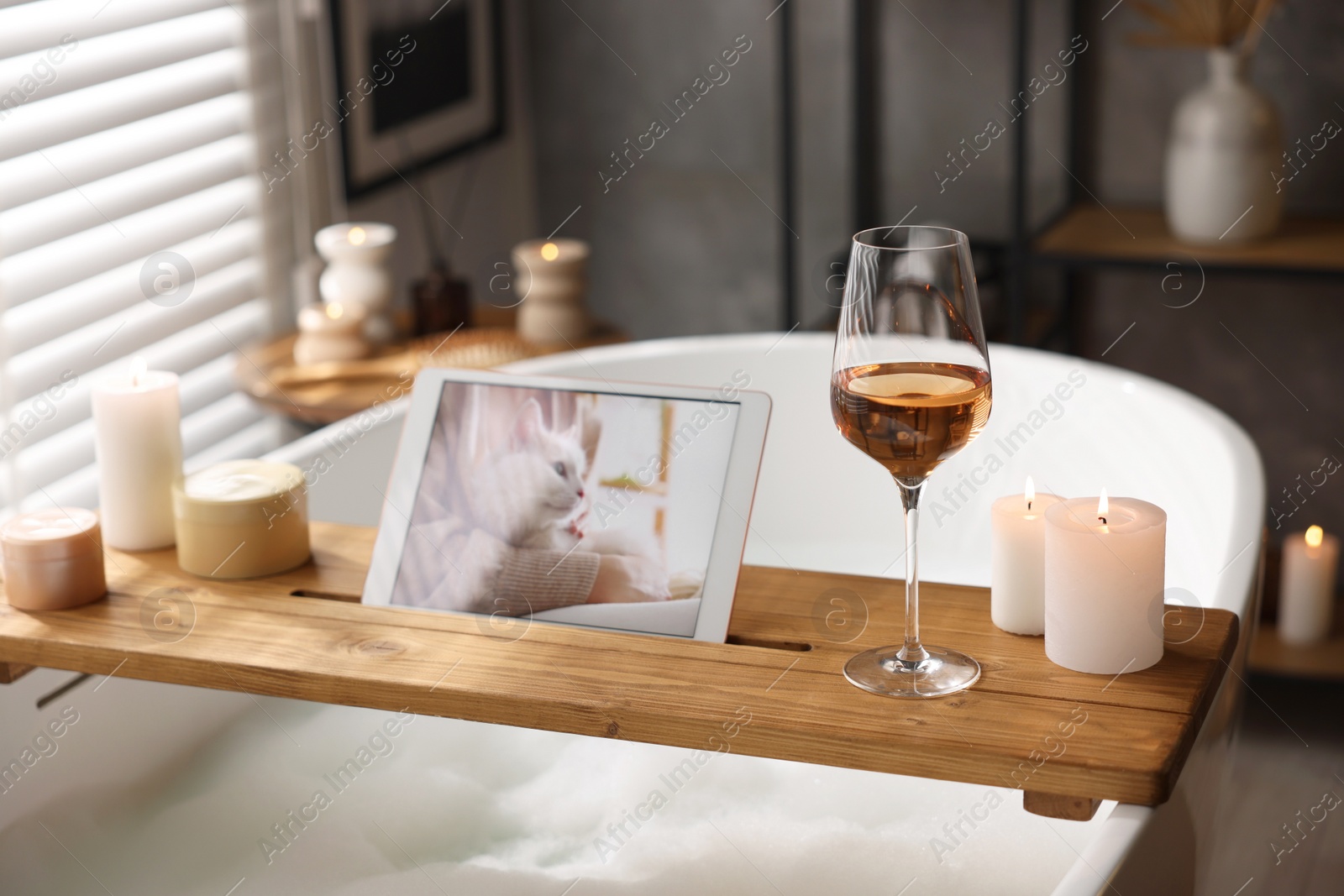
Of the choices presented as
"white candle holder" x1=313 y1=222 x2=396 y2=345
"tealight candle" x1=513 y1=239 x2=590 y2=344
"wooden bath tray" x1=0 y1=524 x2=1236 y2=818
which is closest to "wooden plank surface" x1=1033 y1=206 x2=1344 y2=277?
"tealight candle" x1=513 y1=239 x2=590 y2=344

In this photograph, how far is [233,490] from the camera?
36.1 inches

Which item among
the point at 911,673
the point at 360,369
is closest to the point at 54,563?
the point at 911,673

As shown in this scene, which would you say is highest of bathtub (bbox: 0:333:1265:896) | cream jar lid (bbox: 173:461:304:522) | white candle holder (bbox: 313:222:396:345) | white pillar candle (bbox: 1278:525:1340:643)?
white candle holder (bbox: 313:222:396:345)

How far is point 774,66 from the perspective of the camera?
8.80ft

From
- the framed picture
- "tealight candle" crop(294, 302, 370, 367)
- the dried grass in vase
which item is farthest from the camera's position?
the framed picture

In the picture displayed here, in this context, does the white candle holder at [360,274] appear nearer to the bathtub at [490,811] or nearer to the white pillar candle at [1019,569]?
the bathtub at [490,811]

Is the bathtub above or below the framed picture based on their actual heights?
below

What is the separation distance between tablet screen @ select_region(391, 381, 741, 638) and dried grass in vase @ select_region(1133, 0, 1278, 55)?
1.51 m

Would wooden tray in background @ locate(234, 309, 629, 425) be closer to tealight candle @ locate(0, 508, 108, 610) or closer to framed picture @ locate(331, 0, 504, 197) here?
framed picture @ locate(331, 0, 504, 197)

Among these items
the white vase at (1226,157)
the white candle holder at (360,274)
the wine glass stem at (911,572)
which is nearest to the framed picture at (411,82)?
the white candle holder at (360,274)

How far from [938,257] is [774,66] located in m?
2.07

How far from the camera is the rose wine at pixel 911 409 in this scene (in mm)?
706

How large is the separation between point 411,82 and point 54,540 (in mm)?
1691

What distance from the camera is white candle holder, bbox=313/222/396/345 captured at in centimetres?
198
